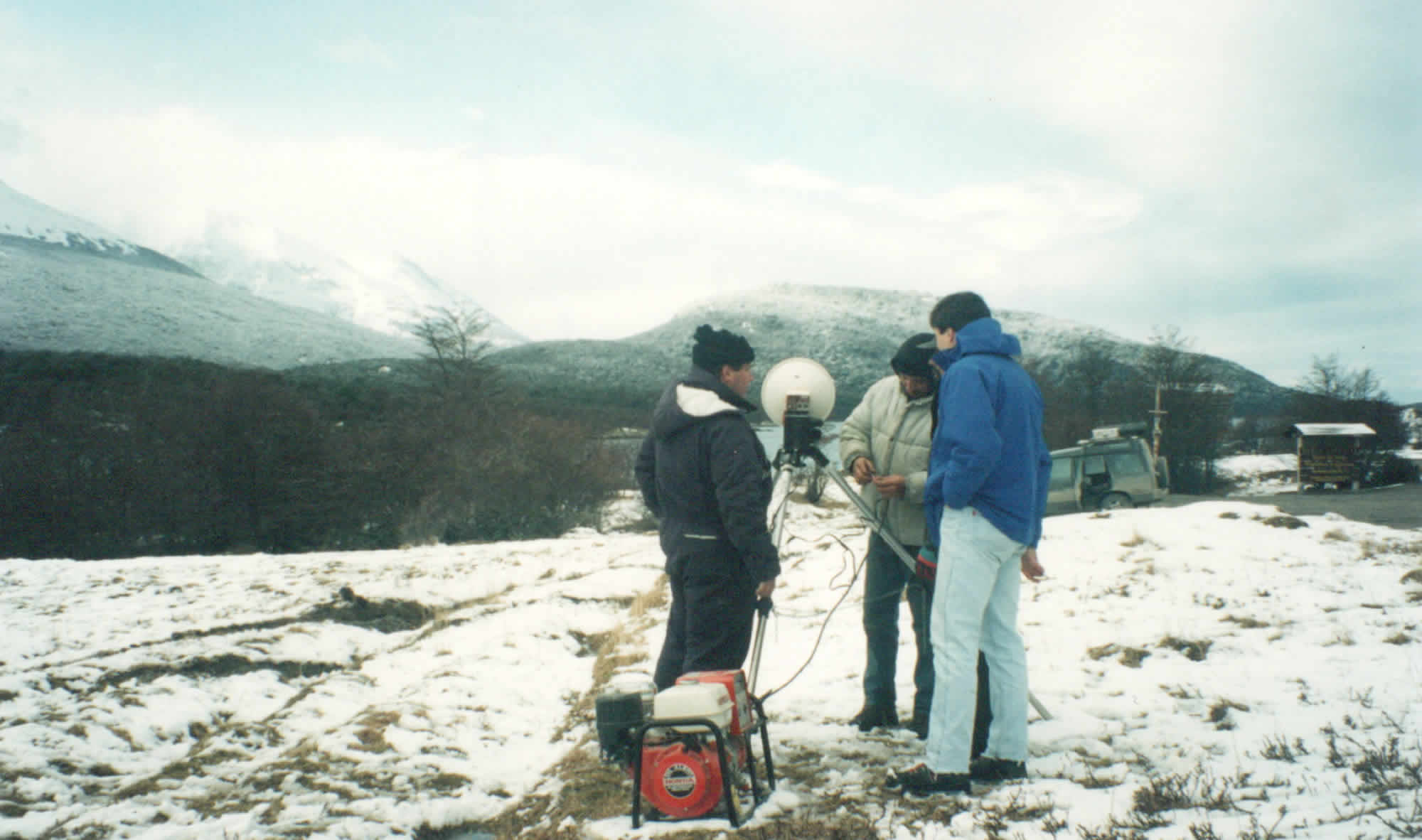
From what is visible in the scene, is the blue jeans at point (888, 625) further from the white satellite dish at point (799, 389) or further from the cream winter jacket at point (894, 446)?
the white satellite dish at point (799, 389)

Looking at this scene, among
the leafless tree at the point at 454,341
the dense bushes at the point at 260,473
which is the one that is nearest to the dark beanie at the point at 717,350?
the dense bushes at the point at 260,473

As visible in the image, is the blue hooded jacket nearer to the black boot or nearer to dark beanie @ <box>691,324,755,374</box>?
dark beanie @ <box>691,324,755,374</box>

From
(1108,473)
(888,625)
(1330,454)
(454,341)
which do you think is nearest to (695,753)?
(888,625)

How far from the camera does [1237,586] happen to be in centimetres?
652

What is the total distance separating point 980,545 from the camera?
11.1 ft

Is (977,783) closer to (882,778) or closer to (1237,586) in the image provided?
(882,778)

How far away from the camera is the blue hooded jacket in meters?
3.30

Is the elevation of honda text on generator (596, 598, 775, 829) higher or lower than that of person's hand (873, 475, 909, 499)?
lower

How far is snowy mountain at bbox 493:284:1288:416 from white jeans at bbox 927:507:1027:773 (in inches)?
116

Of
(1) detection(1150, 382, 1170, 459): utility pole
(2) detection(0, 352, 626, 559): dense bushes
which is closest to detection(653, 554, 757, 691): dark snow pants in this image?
(2) detection(0, 352, 626, 559): dense bushes

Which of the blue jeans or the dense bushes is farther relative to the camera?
the dense bushes

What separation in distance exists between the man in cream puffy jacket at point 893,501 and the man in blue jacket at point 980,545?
552 millimetres

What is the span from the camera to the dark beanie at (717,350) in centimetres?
403

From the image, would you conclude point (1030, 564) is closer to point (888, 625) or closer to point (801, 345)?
point (888, 625)
